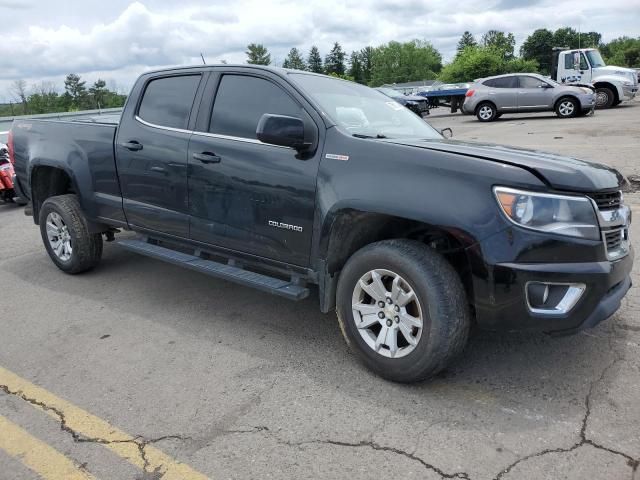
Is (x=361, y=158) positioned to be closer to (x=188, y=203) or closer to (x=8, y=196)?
(x=188, y=203)

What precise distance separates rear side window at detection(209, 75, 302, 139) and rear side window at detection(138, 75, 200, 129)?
0.33 m

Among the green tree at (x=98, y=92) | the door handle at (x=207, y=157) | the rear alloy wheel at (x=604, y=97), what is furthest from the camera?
the green tree at (x=98, y=92)

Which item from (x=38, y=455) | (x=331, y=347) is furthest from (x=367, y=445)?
(x=38, y=455)

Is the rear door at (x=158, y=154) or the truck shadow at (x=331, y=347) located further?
the rear door at (x=158, y=154)

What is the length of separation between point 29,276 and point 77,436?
3296mm

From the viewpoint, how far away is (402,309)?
3.11 metres

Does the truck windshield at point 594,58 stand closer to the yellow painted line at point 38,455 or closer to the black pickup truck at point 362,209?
the black pickup truck at point 362,209

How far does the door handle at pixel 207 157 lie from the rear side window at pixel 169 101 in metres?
0.39

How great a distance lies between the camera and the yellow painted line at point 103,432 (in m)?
2.57

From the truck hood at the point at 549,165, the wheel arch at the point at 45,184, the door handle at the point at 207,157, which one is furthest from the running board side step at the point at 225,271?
the wheel arch at the point at 45,184

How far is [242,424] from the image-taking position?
9.56 feet

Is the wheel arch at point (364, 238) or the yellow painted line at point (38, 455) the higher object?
the wheel arch at point (364, 238)

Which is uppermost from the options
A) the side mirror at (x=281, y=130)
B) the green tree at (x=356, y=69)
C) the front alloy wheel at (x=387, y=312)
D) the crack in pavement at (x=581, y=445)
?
the green tree at (x=356, y=69)

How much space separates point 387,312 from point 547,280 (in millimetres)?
869
